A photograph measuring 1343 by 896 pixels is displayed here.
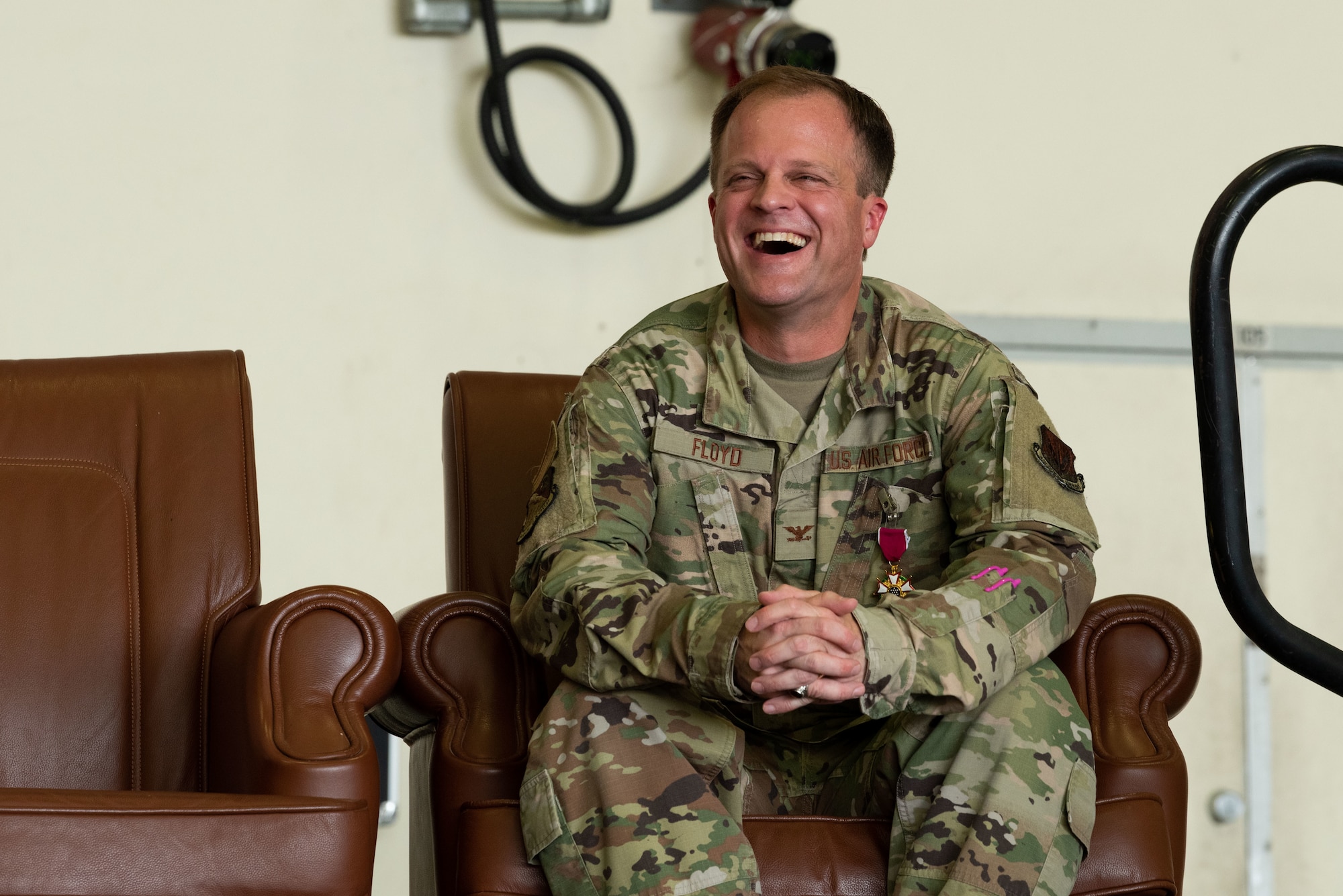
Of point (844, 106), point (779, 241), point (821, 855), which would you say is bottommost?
point (821, 855)

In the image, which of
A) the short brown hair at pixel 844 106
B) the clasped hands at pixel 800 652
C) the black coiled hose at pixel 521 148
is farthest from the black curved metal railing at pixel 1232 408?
the black coiled hose at pixel 521 148

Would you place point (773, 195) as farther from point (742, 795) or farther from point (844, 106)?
point (742, 795)

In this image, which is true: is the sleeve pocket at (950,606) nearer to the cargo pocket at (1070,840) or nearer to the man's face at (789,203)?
the cargo pocket at (1070,840)

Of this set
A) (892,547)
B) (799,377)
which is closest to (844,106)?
(799,377)

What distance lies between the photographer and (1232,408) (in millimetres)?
728

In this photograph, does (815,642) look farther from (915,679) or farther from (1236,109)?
(1236,109)

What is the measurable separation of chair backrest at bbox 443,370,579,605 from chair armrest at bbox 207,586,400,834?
0.40 meters

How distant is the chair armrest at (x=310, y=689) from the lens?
1474mm

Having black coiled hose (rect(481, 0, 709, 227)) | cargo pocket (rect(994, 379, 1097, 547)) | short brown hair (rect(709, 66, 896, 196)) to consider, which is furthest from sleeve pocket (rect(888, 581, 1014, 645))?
black coiled hose (rect(481, 0, 709, 227))

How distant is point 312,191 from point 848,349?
138cm

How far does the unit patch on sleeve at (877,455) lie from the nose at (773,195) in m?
0.29

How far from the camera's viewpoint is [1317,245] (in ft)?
10.5

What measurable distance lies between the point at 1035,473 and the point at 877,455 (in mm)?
193

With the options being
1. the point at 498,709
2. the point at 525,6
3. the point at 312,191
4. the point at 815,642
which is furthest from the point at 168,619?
the point at 525,6
